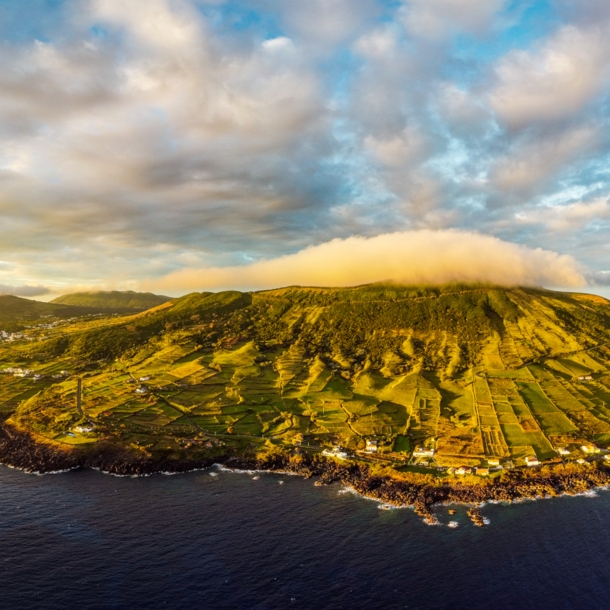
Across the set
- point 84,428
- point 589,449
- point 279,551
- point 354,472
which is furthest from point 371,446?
point 84,428

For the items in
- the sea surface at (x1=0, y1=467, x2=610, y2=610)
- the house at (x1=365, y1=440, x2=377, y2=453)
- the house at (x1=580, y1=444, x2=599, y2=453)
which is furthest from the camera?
the house at (x1=365, y1=440, x2=377, y2=453)

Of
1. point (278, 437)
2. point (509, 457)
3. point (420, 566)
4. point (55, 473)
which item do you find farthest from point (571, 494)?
point (55, 473)

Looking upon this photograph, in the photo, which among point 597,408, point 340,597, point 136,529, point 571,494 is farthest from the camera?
point 597,408

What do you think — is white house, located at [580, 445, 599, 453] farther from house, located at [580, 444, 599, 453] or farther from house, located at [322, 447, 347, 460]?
house, located at [322, 447, 347, 460]

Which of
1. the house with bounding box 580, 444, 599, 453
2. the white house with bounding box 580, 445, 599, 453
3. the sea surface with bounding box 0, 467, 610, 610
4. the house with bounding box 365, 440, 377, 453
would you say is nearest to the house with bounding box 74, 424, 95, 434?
the sea surface with bounding box 0, 467, 610, 610

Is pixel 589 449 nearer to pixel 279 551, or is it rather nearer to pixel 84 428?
pixel 279 551

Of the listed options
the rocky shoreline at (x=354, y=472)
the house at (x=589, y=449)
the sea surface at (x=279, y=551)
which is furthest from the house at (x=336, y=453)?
the house at (x=589, y=449)

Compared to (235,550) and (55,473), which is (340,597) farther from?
(55,473)
